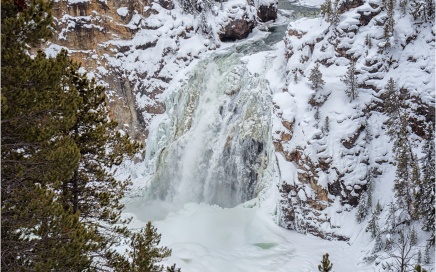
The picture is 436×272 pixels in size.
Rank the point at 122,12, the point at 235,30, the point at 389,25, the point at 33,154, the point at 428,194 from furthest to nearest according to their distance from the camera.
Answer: the point at 235,30, the point at 122,12, the point at 389,25, the point at 428,194, the point at 33,154

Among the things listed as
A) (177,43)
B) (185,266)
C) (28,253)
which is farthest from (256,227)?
(177,43)

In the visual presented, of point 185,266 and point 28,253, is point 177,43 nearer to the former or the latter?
point 185,266

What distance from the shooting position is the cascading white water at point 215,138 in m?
23.3

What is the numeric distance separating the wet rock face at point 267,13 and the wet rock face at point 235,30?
3.03m

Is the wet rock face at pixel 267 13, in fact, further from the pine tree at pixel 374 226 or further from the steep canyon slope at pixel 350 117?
the pine tree at pixel 374 226

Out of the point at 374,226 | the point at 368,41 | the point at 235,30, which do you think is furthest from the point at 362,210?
the point at 235,30

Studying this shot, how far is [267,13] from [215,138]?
54.0ft

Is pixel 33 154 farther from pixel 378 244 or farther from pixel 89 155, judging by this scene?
pixel 378 244

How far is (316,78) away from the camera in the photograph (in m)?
20.3

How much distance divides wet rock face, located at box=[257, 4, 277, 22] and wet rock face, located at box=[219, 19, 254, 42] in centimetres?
303

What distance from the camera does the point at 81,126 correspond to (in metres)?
9.83

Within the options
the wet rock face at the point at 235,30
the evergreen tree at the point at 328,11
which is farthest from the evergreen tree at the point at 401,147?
the wet rock face at the point at 235,30

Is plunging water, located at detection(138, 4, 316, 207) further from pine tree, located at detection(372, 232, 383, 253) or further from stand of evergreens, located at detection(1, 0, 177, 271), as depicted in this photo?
stand of evergreens, located at detection(1, 0, 177, 271)

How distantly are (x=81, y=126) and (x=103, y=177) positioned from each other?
1.37 meters
